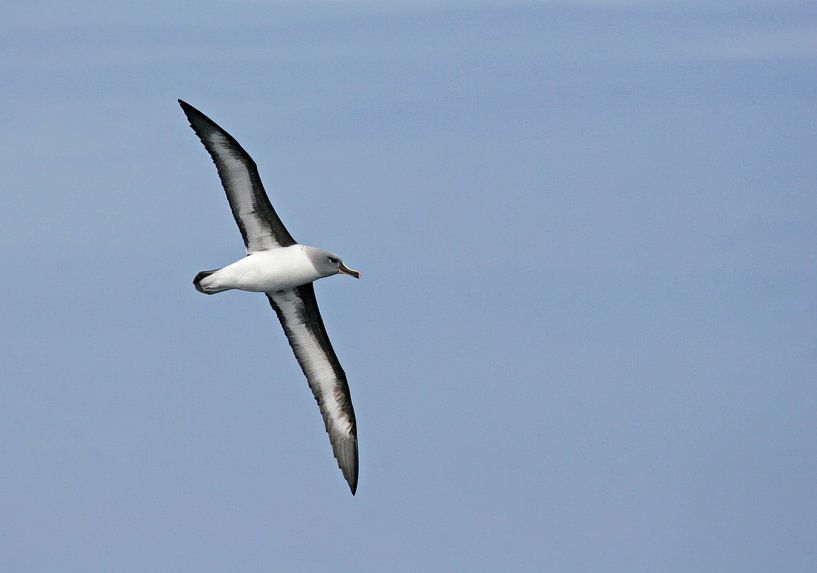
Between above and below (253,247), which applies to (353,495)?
below

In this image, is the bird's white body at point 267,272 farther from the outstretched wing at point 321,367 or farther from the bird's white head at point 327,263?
the outstretched wing at point 321,367

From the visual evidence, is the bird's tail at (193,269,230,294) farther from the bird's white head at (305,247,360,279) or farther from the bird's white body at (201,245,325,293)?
the bird's white head at (305,247,360,279)

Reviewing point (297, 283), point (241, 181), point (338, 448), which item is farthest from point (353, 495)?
point (241, 181)

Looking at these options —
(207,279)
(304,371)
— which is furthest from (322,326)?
(207,279)

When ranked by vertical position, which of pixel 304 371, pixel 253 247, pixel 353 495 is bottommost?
pixel 353 495

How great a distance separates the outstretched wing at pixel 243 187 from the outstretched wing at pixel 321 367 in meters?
2.17

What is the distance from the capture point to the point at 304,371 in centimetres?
3744

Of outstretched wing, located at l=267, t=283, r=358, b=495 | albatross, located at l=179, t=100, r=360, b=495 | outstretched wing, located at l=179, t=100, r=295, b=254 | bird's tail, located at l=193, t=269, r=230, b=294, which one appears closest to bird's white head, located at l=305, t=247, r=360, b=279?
albatross, located at l=179, t=100, r=360, b=495

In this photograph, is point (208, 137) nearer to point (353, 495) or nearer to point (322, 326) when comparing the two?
point (322, 326)

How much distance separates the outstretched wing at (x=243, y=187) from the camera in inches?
1304

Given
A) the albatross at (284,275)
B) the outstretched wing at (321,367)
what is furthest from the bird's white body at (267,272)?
the outstretched wing at (321,367)

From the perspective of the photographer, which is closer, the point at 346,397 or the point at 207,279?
the point at 207,279

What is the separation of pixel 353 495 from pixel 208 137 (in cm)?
831

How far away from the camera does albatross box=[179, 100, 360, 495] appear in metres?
33.6
